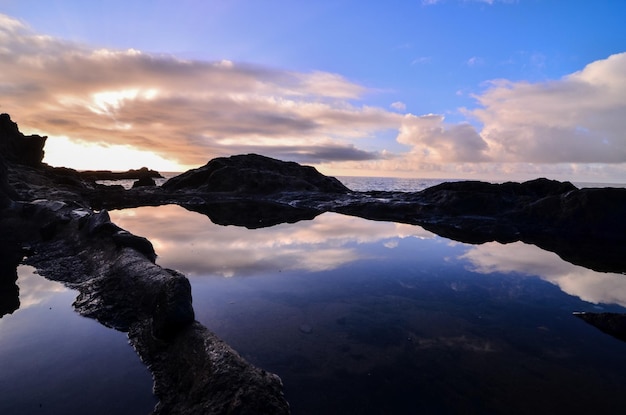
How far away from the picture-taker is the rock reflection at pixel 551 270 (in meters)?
13.8

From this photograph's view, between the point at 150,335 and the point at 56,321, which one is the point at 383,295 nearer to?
the point at 150,335

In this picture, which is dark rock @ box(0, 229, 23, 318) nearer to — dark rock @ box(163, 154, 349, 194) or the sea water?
the sea water

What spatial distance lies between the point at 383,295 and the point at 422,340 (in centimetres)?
369

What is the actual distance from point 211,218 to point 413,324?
1035 inches

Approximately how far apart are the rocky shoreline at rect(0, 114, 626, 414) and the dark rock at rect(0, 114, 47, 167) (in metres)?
0.20

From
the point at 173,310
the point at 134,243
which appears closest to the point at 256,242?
the point at 134,243

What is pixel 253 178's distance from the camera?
190 ft

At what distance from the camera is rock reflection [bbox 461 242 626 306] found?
13834mm

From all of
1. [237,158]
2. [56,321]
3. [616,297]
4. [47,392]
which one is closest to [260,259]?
[56,321]

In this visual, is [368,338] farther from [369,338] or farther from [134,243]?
[134,243]

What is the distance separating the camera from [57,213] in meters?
20.9

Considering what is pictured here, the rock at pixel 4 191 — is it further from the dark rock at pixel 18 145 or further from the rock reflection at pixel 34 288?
the dark rock at pixel 18 145

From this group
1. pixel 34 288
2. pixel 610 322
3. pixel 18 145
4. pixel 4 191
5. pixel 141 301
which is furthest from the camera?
pixel 18 145

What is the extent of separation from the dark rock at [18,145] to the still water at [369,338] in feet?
180
